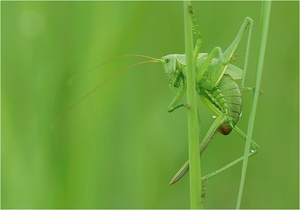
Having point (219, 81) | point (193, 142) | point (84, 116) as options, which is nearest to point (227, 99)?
point (219, 81)

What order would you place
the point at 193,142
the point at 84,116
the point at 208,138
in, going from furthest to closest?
1. the point at 84,116
2. the point at 208,138
3. the point at 193,142

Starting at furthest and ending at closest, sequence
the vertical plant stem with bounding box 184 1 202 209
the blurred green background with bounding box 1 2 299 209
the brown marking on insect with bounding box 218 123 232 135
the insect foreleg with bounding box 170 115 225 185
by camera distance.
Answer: the blurred green background with bounding box 1 2 299 209, the brown marking on insect with bounding box 218 123 232 135, the insect foreleg with bounding box 170 115 225 185, the vertical plant stem with bounding box 184 1 202 209

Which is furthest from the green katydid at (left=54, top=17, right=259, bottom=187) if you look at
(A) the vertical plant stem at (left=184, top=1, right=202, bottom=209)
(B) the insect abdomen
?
(A) the vertical plant stem at (left=184, top=1, right=202, bottom=209)

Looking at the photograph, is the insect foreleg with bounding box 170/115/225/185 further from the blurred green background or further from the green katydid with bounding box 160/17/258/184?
the blurred green background

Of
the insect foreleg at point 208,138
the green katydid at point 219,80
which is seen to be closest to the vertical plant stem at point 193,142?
the insect foreleg at point 208,138

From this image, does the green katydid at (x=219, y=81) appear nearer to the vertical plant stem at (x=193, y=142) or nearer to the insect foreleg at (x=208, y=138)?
the insect foreleg at (x=208, y=138)

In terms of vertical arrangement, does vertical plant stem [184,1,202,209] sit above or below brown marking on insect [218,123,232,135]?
above

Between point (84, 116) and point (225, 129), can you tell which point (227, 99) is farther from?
point (84, 116)

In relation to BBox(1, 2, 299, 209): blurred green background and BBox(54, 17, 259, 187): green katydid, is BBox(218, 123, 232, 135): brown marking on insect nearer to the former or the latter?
BBox(54, 17, 259, 187): green katydid

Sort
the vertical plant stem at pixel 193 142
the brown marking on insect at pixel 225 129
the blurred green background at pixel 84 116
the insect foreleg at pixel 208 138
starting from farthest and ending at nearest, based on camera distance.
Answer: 1. the blurred green background at pixel 84 116
2. the brown marking on insect at pixel 225 129
3. the insect foreleg at pixel 208 138
4. the vertical plant stem at pixel 193 142

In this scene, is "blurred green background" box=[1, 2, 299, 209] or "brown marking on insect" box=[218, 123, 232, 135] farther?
"blurred green background" box=[1, 2, 299, 209]

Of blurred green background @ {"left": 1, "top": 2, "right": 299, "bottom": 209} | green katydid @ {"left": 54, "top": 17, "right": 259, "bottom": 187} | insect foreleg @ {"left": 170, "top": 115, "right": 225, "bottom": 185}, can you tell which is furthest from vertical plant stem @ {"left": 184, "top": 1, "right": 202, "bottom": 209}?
blurred green background @ {"left": 1, "top": 2, "right": 299, "bottom": 209}

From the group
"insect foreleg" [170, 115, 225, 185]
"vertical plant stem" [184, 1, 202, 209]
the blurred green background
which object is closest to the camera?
"vertical plant stem" [184, 1, 202, 209]
